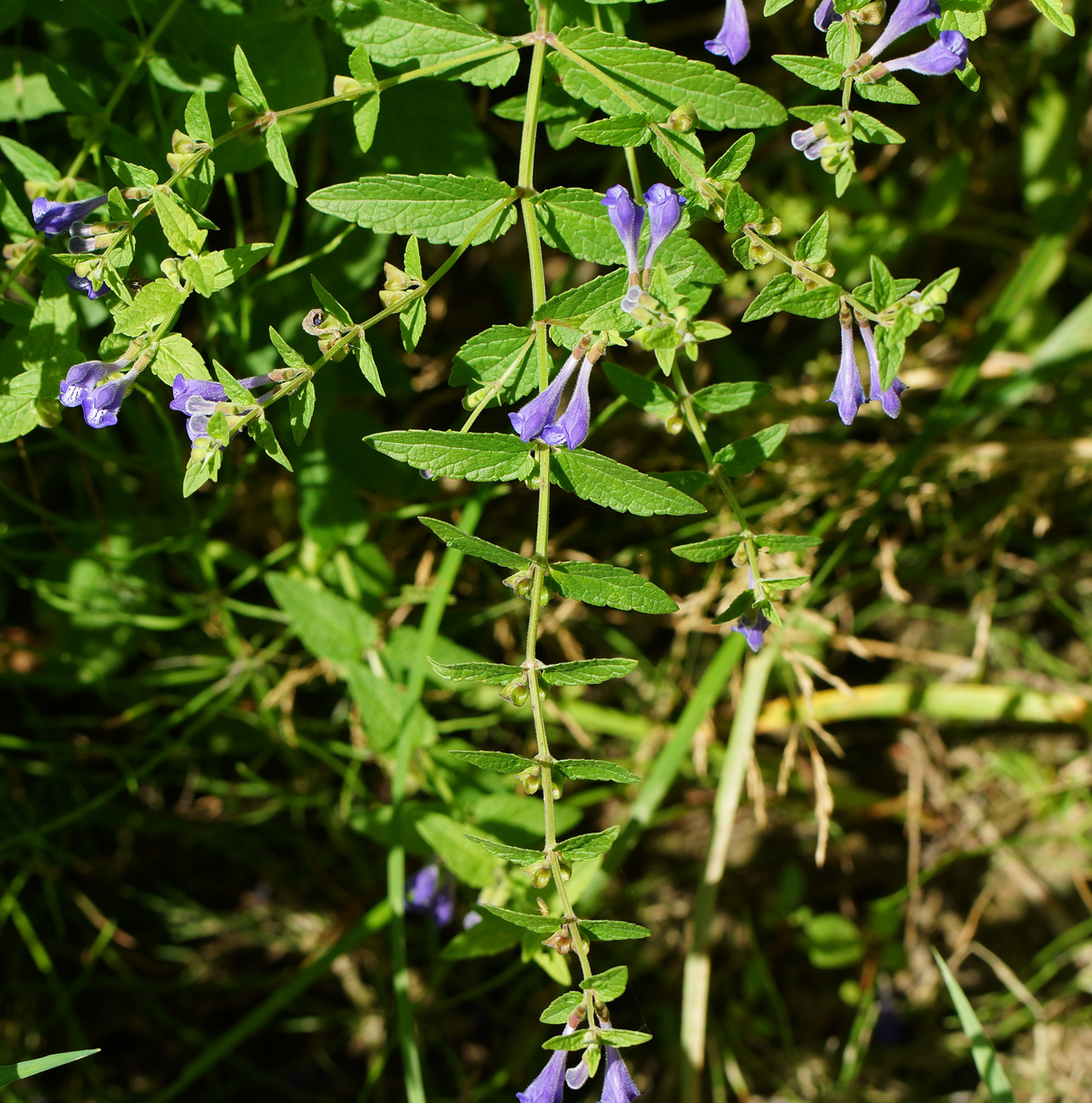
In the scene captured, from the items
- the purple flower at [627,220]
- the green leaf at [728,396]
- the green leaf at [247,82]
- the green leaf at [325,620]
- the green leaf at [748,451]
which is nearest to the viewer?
the purple flower at [627,220]

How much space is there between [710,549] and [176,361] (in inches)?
38.6

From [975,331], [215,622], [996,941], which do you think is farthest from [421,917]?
[975,331]

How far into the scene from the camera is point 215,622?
2766 mm

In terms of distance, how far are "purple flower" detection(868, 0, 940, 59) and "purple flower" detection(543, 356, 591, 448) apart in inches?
27.2

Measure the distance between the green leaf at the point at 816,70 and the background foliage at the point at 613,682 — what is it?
869 mm

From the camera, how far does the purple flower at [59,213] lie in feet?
5.20

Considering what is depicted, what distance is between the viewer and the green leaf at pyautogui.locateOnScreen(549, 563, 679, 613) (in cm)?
162

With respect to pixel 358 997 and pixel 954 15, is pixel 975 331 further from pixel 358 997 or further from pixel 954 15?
pixel 358 997

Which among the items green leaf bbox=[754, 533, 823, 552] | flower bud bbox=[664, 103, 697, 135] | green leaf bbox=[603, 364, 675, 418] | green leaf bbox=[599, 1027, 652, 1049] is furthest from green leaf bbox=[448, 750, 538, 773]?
flower bud bbox=[664, 103, 697, 135]

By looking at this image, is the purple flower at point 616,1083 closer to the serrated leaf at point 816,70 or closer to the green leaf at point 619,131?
the green leaf at point 619,131

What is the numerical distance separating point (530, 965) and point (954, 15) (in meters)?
2.81

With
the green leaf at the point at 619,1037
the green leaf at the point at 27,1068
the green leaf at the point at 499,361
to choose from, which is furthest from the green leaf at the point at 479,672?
the green leaf at the point at 27,1068

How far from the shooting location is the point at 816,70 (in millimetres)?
1543

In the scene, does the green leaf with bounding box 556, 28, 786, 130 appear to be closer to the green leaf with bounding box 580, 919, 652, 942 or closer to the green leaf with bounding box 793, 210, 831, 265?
the green leaf with bounding box 793, 210, 831, 265
